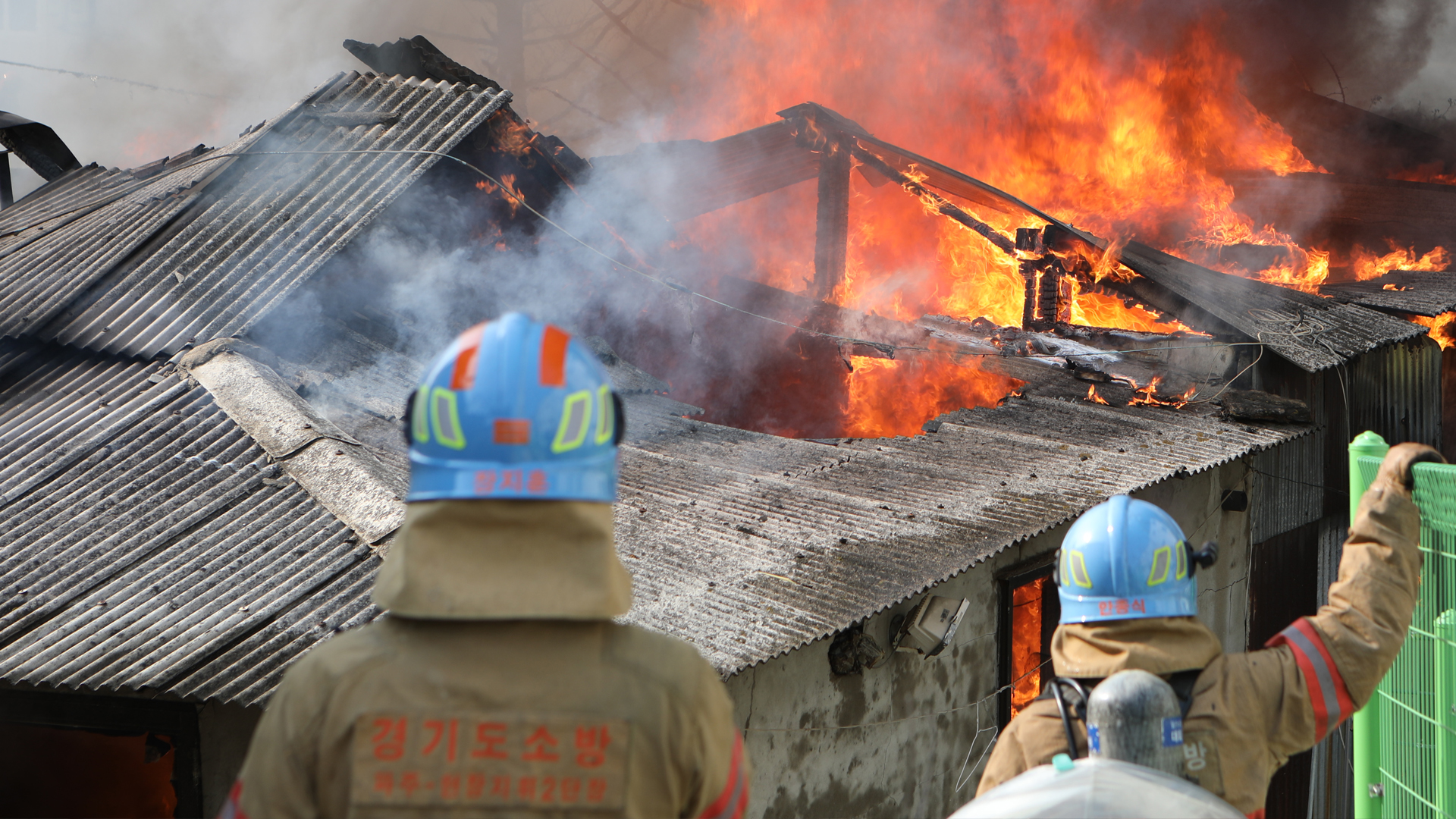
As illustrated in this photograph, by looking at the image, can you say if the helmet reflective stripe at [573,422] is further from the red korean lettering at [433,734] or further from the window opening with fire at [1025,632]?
the window opening with fire at [1025,632]

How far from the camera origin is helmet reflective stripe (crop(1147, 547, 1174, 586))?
291 centimetres

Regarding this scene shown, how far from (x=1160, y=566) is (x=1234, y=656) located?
0.98 feet

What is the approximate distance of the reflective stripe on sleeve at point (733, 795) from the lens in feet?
5.80

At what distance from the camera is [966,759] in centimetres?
795

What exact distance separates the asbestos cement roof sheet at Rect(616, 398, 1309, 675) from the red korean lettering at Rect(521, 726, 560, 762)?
3.02 meters

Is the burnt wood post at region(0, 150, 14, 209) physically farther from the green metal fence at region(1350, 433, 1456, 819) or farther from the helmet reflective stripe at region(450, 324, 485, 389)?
the green metal fence at region(1350, 433, 1456, 819)

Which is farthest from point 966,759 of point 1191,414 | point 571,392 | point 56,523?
Answer: point 571,392

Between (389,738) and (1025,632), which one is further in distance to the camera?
(1025,632)

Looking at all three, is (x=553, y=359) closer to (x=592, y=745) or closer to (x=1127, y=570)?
(x=592, y=745)

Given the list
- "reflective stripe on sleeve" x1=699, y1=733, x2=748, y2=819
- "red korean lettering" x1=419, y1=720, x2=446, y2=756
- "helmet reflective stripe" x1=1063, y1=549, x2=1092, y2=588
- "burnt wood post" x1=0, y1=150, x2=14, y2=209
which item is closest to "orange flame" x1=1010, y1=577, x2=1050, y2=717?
"helmet reflective stripe" x1=1063, y1=549, x2=1092, y2=588

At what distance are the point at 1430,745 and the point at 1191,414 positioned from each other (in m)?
6.81

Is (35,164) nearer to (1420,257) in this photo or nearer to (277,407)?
(277,407)

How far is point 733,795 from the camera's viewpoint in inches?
71.0

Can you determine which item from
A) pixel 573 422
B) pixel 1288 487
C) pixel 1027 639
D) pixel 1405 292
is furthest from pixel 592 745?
pixel 1405 292
